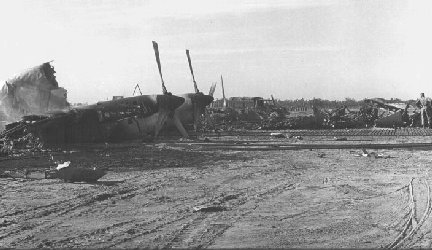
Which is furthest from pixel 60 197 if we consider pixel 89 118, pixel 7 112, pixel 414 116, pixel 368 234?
pixel 414 116

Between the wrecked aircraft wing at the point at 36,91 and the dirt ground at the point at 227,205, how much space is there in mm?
13952

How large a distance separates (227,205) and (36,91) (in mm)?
23394

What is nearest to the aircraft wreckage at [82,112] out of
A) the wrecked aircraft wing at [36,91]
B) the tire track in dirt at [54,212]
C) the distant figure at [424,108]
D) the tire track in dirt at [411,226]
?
the wrecked aircraft wing at [36,91]

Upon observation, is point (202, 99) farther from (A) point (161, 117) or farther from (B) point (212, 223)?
(B) point (212, 223)

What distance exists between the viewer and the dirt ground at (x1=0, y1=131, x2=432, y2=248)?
7.02 meters

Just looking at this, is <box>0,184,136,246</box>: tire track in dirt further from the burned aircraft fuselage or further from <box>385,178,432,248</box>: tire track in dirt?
the burned aircraft fuselage

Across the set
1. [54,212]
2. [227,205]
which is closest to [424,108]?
[227,205]

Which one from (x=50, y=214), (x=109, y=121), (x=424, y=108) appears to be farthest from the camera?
(x=424, y=108)

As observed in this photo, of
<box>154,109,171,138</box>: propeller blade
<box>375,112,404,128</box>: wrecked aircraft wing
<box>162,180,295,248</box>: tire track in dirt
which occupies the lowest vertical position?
<box>162,180,295,248</box>: tire track in dirt

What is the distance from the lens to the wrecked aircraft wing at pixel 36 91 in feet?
96.9

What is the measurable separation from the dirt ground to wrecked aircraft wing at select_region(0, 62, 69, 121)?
13952mm

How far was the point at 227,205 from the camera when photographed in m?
9.36

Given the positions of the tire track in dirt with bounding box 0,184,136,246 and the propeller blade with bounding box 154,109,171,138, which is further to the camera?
the propeller blade with bounding box 154,109,171,138

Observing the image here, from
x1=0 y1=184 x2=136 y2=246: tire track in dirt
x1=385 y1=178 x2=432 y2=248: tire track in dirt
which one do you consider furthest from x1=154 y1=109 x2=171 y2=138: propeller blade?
x1=385 y1=178 x2=432 y2=248: tire track in dirt
